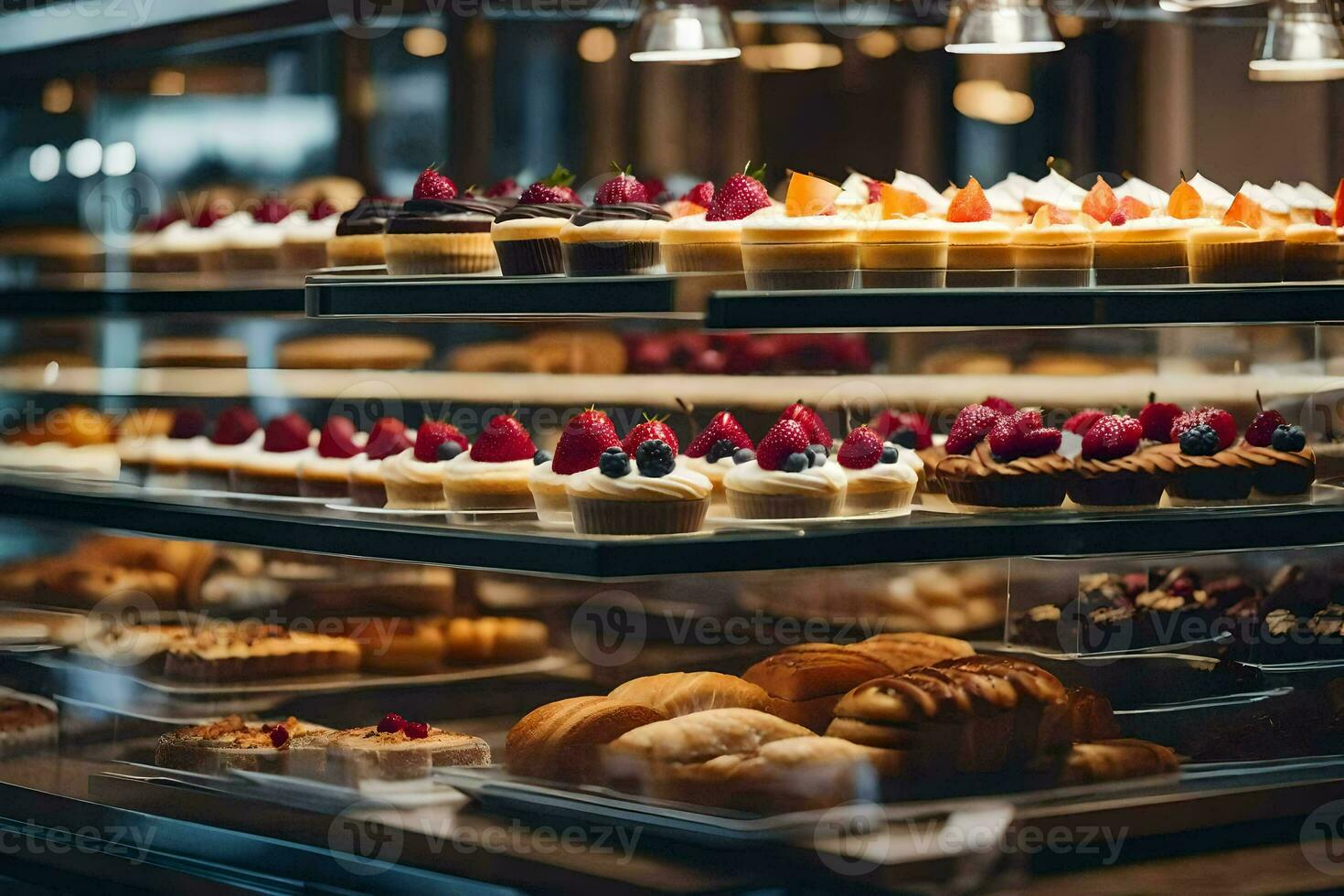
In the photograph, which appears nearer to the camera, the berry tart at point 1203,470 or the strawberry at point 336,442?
the berry tart at point 1203,470

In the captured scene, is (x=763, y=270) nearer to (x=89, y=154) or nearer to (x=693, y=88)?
(x=693, y=88)

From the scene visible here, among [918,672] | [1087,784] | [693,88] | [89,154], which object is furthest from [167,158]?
[1087,784]

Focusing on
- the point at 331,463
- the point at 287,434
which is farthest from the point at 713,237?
the point at 287,434

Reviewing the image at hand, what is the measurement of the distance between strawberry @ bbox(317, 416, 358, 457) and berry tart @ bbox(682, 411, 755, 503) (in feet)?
3.69

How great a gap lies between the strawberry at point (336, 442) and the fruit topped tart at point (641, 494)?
54.4 inches

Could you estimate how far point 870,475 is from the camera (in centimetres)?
334

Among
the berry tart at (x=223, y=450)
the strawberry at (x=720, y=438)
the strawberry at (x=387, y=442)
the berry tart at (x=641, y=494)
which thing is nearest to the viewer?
the berry tart at (x=641, y=494)

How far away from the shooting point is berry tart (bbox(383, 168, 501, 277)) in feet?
11.9

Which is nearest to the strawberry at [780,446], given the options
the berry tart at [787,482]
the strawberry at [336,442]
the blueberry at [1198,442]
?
the berry tart at [787,482]

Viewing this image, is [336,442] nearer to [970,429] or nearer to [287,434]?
[287,434]

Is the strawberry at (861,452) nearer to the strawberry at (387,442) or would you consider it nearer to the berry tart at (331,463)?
the strawberry at (387,442)

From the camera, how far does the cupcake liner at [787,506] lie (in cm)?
322

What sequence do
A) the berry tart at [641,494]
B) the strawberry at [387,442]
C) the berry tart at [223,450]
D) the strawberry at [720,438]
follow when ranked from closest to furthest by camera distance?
the berry tart at [641,494], the strawberry at [720,438], the strawberry at [387,442], the berry tart at [223,450]

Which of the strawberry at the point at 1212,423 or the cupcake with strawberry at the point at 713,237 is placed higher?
the cupcake with strawberry at the point at 713,237
